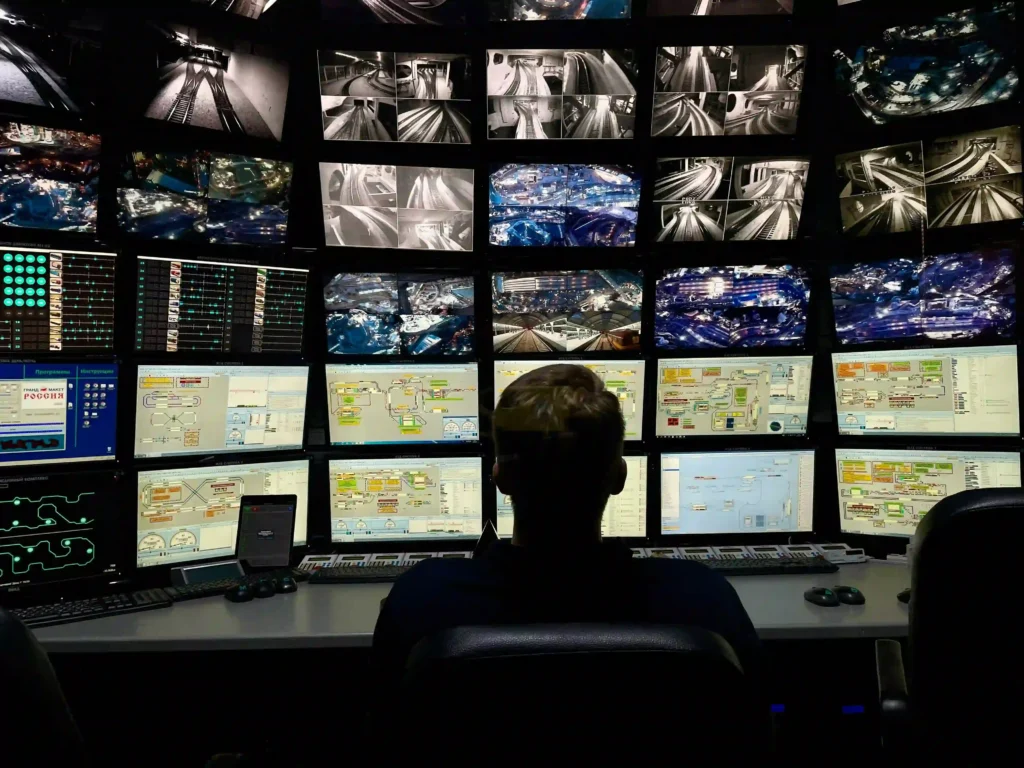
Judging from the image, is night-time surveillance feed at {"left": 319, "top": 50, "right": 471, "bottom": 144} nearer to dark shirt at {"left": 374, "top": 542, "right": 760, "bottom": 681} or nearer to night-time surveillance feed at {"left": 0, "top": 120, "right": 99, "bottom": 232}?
night-time surveillance feed at {"left": 0, "top": 120, "right": 99, "bottom": 232}

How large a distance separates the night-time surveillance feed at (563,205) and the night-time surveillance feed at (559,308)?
133 millimetres

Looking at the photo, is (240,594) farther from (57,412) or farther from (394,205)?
(394,205)

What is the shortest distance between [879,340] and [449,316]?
154 centimetres

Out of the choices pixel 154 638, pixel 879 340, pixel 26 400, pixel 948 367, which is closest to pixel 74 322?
pixel 26 400

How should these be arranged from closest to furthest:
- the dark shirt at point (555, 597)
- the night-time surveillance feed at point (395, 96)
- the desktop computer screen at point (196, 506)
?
the dark shirt at point (555, 597) < the desktop computer screen at point (196, 506) < the night-time surveillance feed at point (395, 96)

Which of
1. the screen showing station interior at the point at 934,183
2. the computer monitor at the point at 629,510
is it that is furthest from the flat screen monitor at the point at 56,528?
the screen showing station interior at the point at 934,183

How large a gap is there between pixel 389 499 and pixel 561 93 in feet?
5.14

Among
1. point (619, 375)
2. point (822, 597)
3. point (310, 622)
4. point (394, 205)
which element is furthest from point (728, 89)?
point (310, 622)

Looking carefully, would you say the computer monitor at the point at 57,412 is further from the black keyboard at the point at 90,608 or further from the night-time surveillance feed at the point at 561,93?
the night-time surveillance feed at the point at 561,93

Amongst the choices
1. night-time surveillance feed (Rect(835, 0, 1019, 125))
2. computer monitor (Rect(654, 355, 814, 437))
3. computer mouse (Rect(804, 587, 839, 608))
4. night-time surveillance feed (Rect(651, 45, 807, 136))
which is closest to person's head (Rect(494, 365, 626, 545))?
computer mouse (Rect(804, 587, 839, 608))

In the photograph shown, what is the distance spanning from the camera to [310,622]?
5.97 feet

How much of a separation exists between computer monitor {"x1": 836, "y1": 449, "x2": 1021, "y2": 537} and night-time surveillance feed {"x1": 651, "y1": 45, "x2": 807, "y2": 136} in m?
1.24

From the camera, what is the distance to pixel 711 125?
2527mm

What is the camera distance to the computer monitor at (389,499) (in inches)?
96.2
